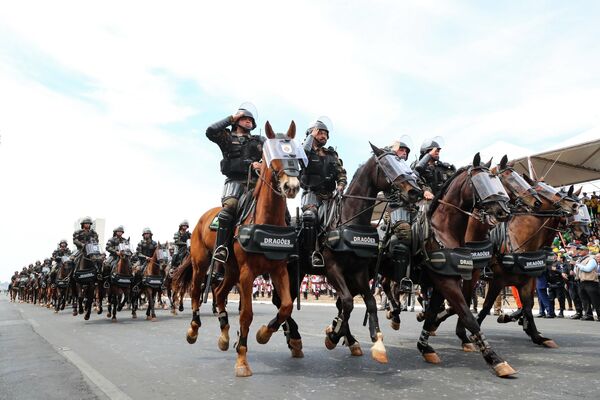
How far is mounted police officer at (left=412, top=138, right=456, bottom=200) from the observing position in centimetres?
871

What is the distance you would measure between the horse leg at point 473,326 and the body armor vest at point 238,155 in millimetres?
3361

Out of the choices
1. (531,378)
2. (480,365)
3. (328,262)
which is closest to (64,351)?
(328,262)

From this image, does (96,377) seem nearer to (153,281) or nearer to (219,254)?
(219,254)

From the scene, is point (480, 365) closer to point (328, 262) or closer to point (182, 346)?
point (328, 262)

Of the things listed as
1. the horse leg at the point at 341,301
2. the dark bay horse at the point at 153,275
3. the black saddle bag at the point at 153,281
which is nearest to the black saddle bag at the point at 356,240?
the horse leg at the point at 341,301

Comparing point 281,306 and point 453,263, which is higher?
point 453,263

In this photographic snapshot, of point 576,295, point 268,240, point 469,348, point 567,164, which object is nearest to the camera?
point 268,240

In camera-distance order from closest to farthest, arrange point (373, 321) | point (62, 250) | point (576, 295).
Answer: point (373, 321), point (576, 295), point (62, 250)

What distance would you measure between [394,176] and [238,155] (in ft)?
8.21

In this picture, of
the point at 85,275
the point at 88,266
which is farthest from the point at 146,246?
the point at 85,275

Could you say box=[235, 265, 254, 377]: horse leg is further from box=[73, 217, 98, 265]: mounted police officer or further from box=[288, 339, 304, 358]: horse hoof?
box=[73, 217, 98, 265]: mounted police officer

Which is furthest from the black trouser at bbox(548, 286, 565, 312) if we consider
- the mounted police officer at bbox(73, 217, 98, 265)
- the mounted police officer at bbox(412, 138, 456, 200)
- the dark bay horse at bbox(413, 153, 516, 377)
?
the mounted police officer at bbox(73, 217, 98, 265)

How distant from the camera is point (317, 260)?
743cm

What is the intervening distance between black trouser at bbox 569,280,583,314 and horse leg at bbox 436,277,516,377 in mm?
10892
